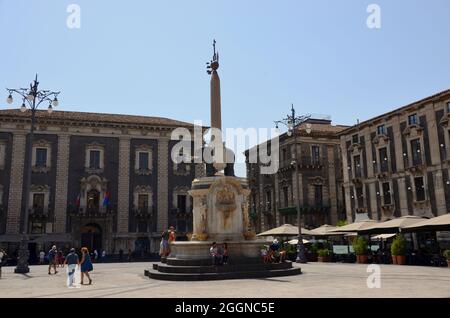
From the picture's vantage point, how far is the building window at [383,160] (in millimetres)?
35594

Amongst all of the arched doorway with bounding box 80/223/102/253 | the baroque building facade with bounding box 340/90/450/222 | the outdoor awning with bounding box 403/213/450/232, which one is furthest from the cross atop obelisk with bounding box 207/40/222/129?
the arched doorway with bounding box 80/223/102/253

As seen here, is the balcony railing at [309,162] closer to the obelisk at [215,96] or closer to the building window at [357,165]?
the building window at [357,165]

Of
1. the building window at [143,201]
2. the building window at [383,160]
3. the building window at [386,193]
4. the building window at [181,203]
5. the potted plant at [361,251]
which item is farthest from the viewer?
the building window at [181,203]

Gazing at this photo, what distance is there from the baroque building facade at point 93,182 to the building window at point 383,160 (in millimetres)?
20453

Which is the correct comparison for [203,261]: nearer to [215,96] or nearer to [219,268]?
[219,268]

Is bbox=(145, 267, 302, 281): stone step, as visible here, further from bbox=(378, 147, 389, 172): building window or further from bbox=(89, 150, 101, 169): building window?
bbox=(89, 150, 101, 169): building window

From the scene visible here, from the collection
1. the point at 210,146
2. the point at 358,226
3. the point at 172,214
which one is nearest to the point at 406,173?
the point at 358,226

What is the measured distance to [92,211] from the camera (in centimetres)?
4325

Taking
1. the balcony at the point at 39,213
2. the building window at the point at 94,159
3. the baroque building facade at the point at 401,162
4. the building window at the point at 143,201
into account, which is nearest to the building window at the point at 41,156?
the balcony at the point at 39,213

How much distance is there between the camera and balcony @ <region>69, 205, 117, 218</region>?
42812mm

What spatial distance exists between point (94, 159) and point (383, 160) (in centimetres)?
2801
